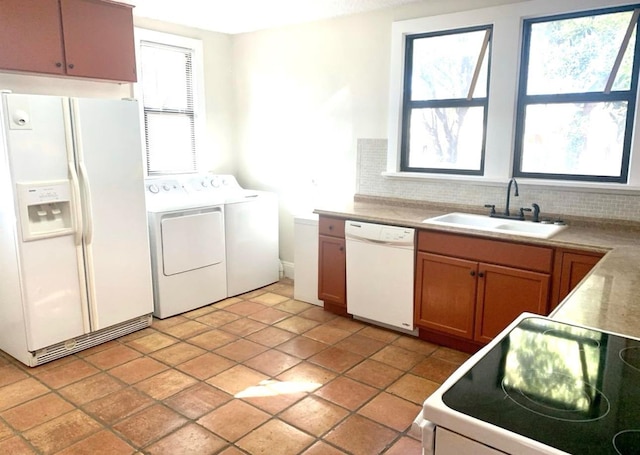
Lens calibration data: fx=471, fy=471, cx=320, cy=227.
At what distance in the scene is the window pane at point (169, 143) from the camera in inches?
169

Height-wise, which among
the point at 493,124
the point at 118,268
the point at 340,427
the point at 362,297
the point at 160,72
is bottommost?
the point at 340,427

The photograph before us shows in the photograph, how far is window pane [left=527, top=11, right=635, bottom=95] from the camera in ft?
9.45

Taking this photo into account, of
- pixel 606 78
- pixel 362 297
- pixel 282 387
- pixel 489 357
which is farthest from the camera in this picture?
pixel 362 297

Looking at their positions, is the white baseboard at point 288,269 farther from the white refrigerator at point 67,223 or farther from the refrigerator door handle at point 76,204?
the refrigerator door handle at point 76,204

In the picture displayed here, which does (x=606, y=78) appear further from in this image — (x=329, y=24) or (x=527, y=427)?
(x=527, y=427)

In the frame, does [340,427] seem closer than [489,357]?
No

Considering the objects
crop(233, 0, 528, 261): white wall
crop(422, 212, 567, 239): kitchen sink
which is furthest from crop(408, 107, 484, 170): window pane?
crop(422, 212, 567, 239): kitchen sink

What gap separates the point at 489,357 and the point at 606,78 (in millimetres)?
2560

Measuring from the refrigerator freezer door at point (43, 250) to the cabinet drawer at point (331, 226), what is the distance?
68.8 inches

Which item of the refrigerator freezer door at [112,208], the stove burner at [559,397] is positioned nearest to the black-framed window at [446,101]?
the refrigerator freezer door at [112,208]

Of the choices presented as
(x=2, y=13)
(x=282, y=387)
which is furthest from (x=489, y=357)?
(x=2, y=13)

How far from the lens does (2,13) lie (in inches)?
112

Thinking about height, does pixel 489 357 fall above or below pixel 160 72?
below

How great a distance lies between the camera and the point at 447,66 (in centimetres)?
357
